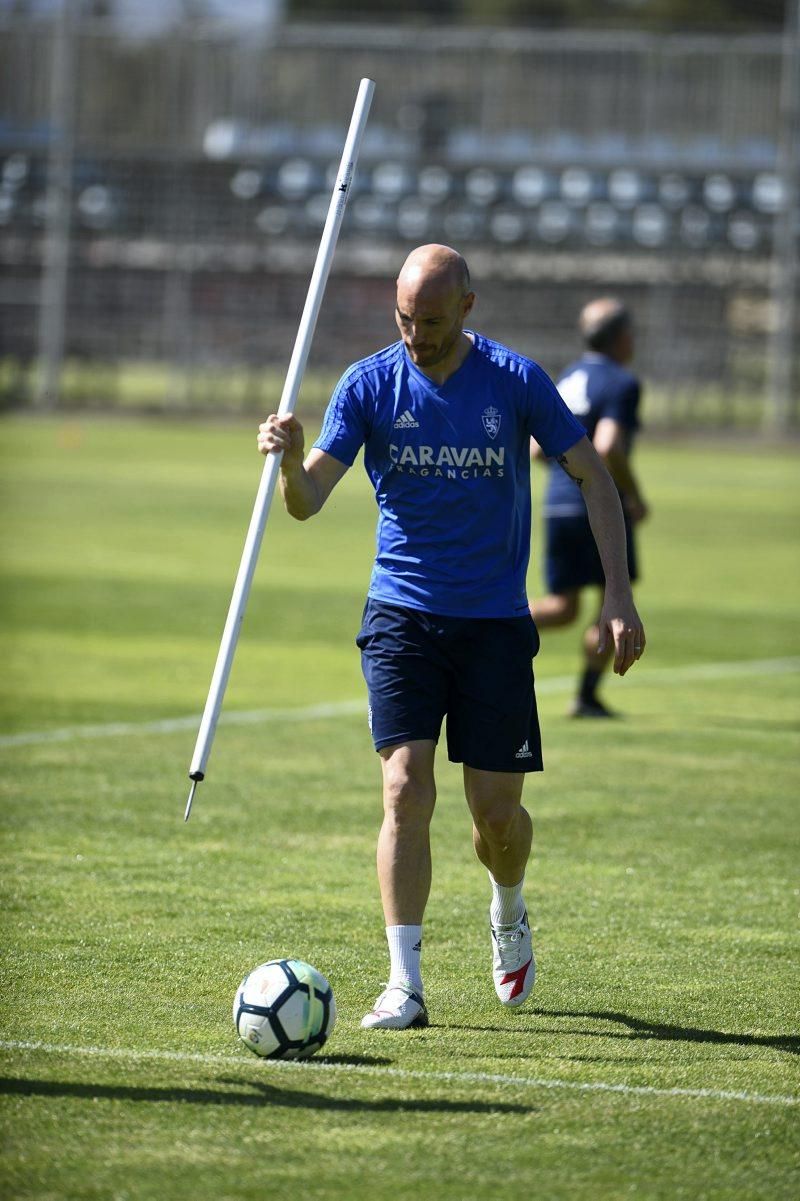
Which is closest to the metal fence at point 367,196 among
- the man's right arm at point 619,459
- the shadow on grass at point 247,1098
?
the man's right arm at point 619,459

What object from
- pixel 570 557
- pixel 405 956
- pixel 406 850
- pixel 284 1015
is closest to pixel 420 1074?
pixel 284 1015

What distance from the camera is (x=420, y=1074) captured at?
520cm

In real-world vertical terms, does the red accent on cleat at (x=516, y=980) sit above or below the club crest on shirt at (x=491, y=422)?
below

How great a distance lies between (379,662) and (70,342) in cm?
4730

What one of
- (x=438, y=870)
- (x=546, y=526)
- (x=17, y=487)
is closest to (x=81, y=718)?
(x=546, y=526)

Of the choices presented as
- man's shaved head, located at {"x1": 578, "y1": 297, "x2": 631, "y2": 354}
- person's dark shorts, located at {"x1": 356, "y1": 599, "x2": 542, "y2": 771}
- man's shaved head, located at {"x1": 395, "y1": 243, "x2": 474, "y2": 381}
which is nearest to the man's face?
man's shaved head, located at {"x1": 395, "y1": 243, "x2": 474, "y2": 381}

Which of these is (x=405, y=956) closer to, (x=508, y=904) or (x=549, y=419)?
(x=508, y=904)

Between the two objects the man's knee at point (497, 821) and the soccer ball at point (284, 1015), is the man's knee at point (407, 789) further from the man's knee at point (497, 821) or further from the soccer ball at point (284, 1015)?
the soccer ball at point (284, 1015)

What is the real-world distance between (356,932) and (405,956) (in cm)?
112

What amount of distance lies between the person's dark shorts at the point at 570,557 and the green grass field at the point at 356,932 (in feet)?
2.91

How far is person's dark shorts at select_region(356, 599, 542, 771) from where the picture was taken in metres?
5.92

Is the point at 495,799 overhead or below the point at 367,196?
below

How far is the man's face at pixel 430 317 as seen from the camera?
572 centimetres

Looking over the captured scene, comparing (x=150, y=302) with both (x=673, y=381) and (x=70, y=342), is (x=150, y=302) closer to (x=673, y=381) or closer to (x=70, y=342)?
(x=70, y=342)
